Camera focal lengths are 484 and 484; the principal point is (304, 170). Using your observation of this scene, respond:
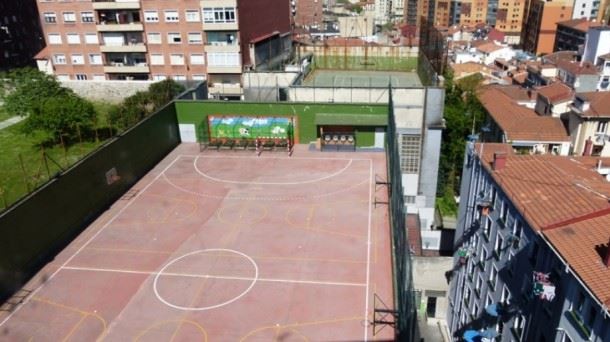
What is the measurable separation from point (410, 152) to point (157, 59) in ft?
101

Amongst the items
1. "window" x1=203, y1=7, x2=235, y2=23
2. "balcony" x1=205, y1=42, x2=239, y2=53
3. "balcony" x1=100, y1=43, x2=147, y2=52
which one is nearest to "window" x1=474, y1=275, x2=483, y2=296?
"balcony" x1=205, y1=42, x2=239, y2=53

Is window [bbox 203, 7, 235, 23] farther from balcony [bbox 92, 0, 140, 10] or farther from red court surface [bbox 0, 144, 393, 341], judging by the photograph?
red court surface [bbox 0, 144, 393, 341]

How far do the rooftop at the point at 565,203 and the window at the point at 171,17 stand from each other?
109 ft

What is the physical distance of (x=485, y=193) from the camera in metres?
24.0

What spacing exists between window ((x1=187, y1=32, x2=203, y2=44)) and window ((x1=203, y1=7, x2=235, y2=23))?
1661mm

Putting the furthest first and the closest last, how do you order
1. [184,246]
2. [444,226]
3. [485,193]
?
[444,226]
[485,193]
[184,246]

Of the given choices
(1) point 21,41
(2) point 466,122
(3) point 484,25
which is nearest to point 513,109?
(2) point 466,122

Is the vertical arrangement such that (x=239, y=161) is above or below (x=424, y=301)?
above

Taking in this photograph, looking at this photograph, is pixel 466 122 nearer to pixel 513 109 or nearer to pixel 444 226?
pixel 513 109

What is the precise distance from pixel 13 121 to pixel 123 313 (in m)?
39.9

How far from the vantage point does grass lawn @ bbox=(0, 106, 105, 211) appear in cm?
3140

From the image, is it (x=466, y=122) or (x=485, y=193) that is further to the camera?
(x=466, y=122)

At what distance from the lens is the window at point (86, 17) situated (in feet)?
161

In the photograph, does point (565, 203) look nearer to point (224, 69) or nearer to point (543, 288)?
point (543, 288)
